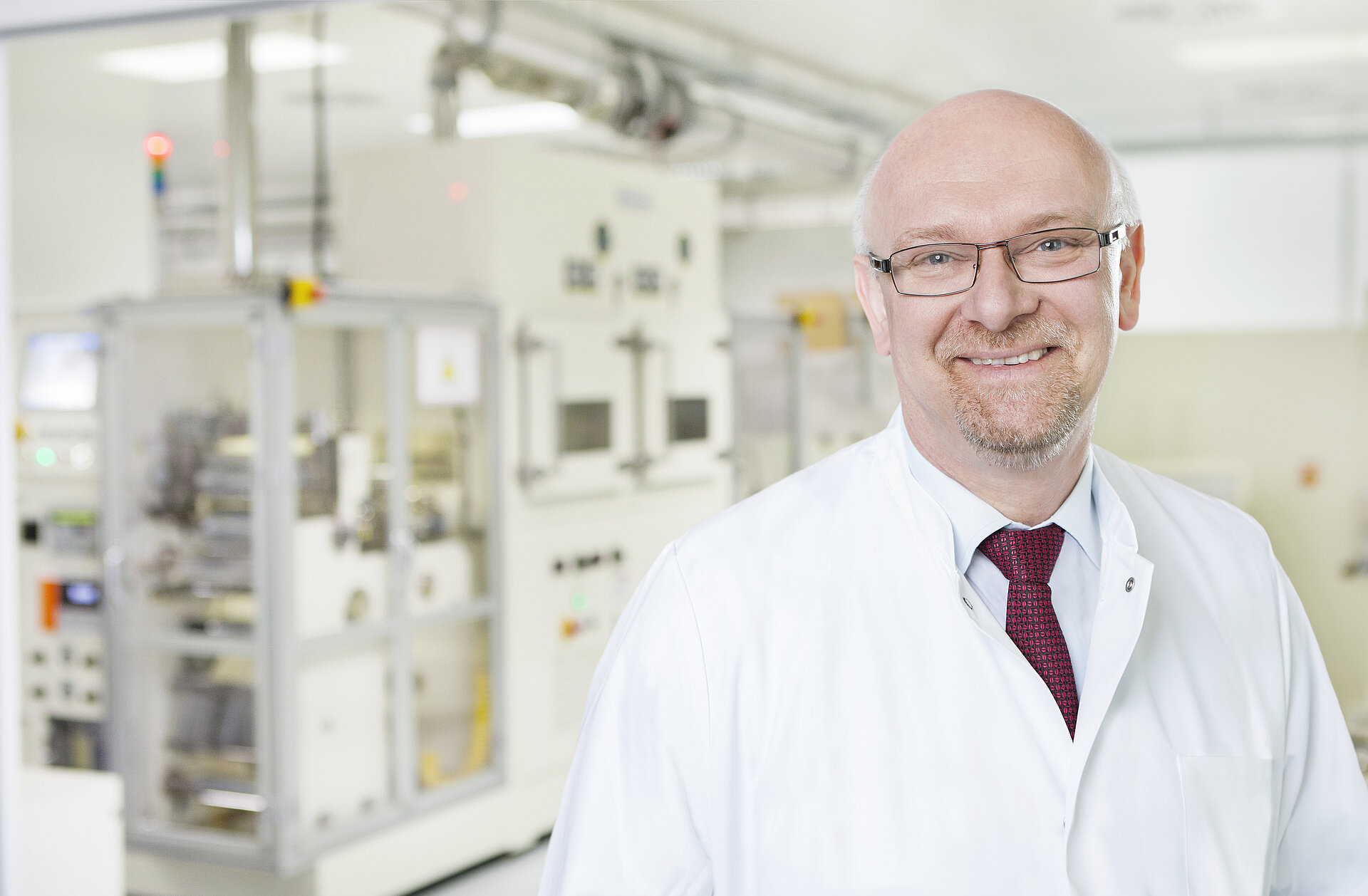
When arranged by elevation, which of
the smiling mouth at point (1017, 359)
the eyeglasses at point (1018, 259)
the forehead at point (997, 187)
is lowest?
the smiling mouth at point (1017, 359)

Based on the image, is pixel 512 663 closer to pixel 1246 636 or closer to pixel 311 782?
pixel 311 782

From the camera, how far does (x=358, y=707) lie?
3.70 meters

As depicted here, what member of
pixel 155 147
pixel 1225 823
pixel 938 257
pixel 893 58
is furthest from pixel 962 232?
pixel 155 147

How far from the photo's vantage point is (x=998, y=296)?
111cm

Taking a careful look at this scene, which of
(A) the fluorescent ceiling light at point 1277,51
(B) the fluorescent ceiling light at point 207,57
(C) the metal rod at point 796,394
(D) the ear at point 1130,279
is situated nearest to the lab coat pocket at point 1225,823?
(D) the ear at point 1130,279

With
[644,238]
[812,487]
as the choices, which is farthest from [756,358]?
[812,487]

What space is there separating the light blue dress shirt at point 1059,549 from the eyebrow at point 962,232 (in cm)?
22

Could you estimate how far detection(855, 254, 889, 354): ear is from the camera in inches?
49.9

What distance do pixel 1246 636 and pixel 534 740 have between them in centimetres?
327

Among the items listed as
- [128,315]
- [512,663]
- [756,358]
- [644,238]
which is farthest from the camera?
[756,358]

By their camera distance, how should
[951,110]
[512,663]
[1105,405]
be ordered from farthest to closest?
1. [512,663]
2. [1105,405]
3. [951,110]

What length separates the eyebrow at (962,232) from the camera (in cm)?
113

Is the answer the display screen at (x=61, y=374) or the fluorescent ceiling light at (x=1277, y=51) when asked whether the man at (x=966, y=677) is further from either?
the display screen at (x=61, y=374)

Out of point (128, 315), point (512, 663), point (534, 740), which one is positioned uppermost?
point (128, 315)
